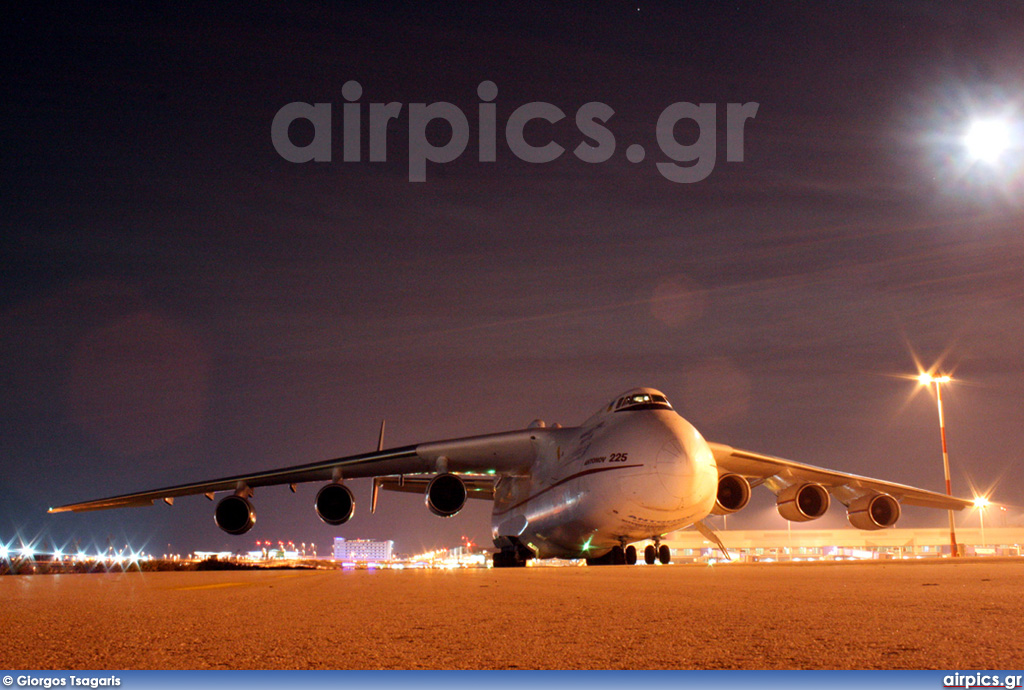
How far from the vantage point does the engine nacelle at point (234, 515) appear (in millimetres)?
15961

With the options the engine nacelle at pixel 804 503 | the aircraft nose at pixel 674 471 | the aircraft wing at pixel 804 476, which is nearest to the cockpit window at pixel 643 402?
the aircraft nose at pixel 674 471

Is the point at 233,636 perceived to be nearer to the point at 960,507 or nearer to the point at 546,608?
the point at 546,608

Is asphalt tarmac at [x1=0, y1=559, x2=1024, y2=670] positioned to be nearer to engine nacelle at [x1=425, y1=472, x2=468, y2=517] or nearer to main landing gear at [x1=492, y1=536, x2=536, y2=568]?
engine nacelle at [x1=425, y1=472, x2=468, y2=517]

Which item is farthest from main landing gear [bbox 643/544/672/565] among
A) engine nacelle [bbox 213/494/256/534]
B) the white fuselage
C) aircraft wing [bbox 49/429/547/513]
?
engine nacelle [bbox 213/494/256/534]

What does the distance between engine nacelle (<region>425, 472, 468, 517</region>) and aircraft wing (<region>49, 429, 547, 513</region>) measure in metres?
1.12

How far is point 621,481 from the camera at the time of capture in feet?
42.4

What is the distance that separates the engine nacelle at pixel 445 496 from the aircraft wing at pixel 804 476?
215 inches

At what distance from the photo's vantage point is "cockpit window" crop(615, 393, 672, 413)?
14.0 metres

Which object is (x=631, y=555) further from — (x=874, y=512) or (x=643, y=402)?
(x=874, y=512)

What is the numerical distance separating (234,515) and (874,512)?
13473 mm

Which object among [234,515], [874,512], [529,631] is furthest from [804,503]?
[529,631]

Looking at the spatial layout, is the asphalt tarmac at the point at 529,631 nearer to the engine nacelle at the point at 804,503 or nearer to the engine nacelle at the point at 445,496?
the engine nacelle at the point at 445,496

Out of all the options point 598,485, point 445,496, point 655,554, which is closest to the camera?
point 598,485

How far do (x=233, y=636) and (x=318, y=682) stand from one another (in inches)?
47.0
